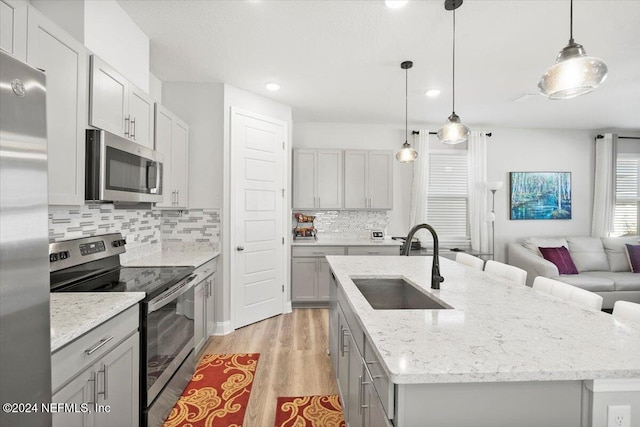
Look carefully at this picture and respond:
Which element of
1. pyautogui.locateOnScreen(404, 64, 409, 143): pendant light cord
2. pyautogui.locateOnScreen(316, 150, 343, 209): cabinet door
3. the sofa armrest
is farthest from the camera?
pyautogui.locateOnScreen(316, 150, 343, 209): cabinet door

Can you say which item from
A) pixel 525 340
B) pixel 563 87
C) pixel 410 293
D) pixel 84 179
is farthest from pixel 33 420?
pixel 563 87

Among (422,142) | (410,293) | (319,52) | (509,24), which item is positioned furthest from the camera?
(422,142)

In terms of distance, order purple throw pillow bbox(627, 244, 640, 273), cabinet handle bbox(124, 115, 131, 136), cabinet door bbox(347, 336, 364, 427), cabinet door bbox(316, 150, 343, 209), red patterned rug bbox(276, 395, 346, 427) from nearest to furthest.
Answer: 1. cabinet door bbox(347, 336, 364, 427)
2. red patterned rug bbox(276, 395, 346, 427)
3. cabinet handle bbox(124, 115, 131, 136)
4. purple throw pillow bbox(627, 244, 640, 273)
5. cabinet door bbox(316, 150, 343, 209)

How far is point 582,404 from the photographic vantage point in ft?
2.89

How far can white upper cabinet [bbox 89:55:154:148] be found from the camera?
5.75ft

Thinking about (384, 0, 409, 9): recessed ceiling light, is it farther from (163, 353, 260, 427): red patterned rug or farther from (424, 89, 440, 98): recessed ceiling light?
(163, 353, 260, 427): red patterned rug

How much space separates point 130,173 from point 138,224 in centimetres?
103

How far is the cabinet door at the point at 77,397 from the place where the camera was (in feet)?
3.56

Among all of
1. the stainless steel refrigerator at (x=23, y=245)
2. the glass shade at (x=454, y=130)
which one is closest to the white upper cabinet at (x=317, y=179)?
the glass shade at (x=454, y=130)

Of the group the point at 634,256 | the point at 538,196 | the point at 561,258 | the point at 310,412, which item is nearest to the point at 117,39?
the point at 310,412

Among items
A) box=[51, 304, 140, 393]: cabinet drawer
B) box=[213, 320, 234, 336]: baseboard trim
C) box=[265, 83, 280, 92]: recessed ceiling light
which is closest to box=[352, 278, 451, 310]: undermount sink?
box=[51, 304, 140, 393]: cabinet drawer

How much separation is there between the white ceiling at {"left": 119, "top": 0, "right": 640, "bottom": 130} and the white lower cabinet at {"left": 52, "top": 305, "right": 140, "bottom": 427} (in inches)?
83.3

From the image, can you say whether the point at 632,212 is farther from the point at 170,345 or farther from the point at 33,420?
Answer: the point at 33,420

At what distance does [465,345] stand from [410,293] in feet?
3.08
